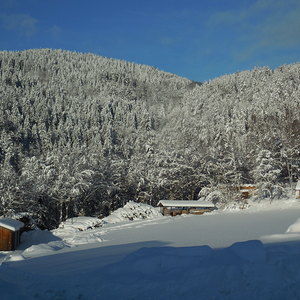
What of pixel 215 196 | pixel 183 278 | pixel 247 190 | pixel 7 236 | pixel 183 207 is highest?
pixel 183 278

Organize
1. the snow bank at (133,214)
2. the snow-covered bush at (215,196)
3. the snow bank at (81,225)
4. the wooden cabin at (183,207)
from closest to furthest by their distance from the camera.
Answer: the snow bank at (81,225) < the snow bank at (133,214) < the wooden cabin at (183,207) < the snow-covered bush at (215,196)

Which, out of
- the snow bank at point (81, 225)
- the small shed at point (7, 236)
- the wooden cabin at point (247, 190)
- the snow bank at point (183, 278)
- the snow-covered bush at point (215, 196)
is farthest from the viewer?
the wooden cabin at point (247, 190)

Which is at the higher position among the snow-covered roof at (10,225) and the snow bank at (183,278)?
the snow bank at (183,278)

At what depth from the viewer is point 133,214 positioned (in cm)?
3700

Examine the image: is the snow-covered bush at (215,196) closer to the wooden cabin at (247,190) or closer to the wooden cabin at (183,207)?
the wooden cabin at (247,190)

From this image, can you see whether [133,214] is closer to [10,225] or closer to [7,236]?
[10,225]

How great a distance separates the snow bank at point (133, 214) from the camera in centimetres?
3635

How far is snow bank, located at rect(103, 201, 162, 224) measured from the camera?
3635 cm

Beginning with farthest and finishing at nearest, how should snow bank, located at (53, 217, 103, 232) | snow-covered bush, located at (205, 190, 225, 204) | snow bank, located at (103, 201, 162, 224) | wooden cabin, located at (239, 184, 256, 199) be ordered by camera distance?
wooden cabin, located at (239, 184, 256, 199) < snow-covered bush, located at (205, 190, 225, 204) < snow bank, located at (103, 201, 162, 224) < snow bank, located at (53, 217, 103, 232)

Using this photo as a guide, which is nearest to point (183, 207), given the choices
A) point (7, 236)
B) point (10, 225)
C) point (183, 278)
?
point (10, 225)

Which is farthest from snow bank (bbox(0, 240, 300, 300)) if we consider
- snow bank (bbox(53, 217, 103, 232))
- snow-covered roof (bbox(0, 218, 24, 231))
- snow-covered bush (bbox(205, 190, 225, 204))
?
snow-covered bush (bbox(205, 190, 225, 204))

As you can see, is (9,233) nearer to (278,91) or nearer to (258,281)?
(258,281)

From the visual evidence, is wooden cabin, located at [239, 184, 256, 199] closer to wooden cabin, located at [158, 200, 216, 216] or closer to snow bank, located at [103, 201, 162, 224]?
wooden cabin, located at [158, 200, 216, 216]

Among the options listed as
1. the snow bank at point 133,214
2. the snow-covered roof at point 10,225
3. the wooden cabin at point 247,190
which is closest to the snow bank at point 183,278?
the snow-covered roof at point 10,225
